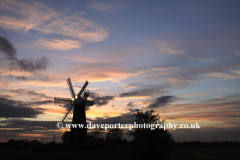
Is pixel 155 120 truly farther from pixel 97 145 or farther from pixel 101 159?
pixel 97 145

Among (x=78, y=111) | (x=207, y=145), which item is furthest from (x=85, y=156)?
(x=207, y=145)

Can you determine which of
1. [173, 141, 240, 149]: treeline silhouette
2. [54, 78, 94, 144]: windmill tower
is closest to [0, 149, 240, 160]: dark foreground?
[54, 78, 94, 144]: windmill tower

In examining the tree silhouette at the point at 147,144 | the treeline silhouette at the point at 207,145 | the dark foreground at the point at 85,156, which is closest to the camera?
the tree silhouette at the point at 147,144

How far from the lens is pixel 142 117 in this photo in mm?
24688

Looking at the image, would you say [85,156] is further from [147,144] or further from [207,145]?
[207,145]

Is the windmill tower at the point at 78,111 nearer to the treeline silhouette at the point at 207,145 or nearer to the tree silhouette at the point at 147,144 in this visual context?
the tree silhouette at the point at 147,144

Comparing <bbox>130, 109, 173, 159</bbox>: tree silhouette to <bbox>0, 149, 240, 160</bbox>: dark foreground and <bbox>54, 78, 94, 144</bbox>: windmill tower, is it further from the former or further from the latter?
<bbox>54, 78, 94, 144</bbox>: windmill tower

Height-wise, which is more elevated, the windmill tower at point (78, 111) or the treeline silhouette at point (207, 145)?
the windmill tower at point (78, 111)

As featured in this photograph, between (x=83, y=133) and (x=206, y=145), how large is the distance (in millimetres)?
92988

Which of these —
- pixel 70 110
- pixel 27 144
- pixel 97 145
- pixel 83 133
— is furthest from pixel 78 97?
pixel 27 144

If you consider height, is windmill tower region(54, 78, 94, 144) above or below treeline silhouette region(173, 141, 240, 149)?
above

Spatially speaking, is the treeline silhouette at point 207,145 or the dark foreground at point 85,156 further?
the treeline silhouette at point 207,145

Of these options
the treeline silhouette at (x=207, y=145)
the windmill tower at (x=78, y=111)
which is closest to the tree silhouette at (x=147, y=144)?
the windmill tower at (x=78, y=111)

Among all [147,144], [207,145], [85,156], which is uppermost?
[147,144]
